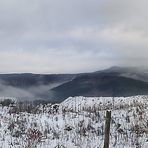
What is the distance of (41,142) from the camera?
15.0 m

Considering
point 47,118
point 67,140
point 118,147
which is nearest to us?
point 118,147

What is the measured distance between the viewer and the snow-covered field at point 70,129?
48.8ft

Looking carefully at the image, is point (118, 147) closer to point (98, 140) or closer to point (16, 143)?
point (98, 140)

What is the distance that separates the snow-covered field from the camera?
14.9 meters

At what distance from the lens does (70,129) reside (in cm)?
1775

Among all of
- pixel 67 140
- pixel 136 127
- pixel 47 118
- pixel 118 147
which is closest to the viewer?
pixel 118 147

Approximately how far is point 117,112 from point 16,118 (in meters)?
4.99

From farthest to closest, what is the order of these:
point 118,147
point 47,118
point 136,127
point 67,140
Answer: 1. point 47,118
2. point 136,127
3. point 67,140
4. point 118,147

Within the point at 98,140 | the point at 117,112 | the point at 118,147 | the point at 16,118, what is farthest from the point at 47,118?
the point at 118,147

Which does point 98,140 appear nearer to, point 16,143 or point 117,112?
point 16,143

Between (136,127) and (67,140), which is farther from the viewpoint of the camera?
(136,127)

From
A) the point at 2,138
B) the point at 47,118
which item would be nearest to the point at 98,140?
the point at 2,138

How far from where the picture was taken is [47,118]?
20.1 m

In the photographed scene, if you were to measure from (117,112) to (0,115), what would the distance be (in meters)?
5.80
